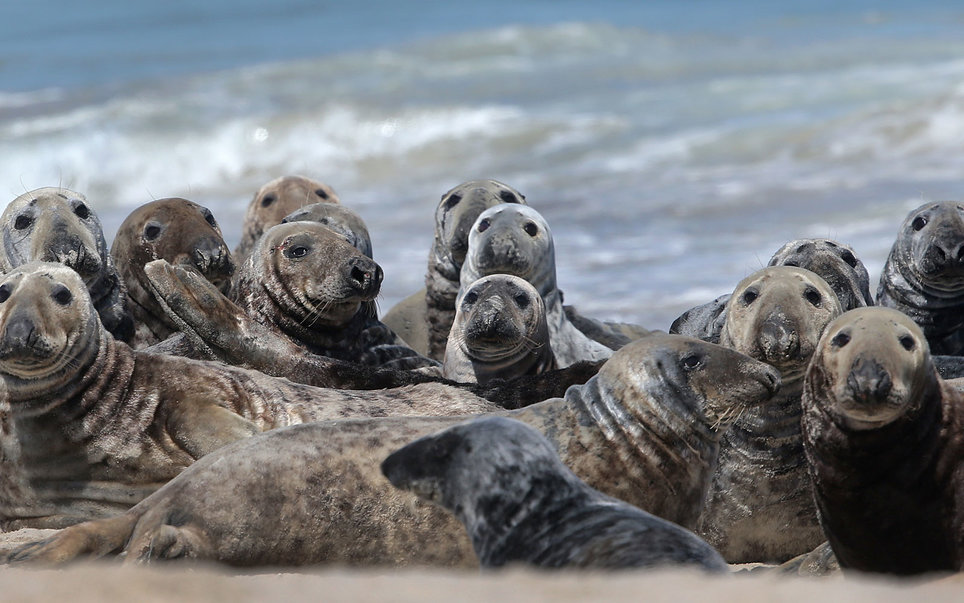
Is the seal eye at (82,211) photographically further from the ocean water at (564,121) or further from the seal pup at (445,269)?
the ocean water at (564,121)

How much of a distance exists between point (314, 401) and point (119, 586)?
2.79 meters

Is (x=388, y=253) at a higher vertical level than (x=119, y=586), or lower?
lower

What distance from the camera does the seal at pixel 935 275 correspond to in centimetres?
799

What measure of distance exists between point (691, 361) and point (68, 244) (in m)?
3.84

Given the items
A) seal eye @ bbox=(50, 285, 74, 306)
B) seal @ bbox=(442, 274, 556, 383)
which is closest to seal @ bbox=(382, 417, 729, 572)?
seal eye @ bbox=(50, 285, 74, 306)

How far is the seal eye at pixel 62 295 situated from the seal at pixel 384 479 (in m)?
1.39

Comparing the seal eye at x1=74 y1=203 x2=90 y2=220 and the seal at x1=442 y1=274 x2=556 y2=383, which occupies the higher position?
the seal eye at x1=74 y1=203 x2=90 y2=220

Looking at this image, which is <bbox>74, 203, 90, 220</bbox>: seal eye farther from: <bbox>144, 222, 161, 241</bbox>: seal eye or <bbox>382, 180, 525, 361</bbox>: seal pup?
<bbox>382, 180, 525, 361</bbox>: seal pup

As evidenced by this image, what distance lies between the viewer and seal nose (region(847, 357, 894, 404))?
460 centimetres

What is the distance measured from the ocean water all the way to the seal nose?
26.0 feet

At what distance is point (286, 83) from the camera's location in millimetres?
29500

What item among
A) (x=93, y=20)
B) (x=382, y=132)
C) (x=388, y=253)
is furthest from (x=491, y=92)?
(x=93, y=20)

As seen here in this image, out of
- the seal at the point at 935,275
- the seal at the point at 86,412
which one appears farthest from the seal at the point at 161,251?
the seal at the point at 935,275

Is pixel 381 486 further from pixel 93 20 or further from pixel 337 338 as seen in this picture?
pixel 93 20
